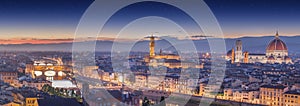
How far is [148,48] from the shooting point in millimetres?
11109

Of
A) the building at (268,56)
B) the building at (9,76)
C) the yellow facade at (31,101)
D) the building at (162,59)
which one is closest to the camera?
the yellow facade at (31,101)

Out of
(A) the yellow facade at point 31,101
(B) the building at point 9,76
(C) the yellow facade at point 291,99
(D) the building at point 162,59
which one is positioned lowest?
(C) the yellow facade at point 291,99

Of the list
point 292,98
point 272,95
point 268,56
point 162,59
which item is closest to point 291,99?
point 292,98

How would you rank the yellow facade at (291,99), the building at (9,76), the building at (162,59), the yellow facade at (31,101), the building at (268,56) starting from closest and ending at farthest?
the yellow facade at (31,101), the yellow facade at (291,99), the building at (9,76), the building at (162,59), the building at (268,56)

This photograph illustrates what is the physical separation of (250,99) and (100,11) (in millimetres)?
5856

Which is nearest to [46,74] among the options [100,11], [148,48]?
[148,48]

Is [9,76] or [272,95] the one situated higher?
[9,76]

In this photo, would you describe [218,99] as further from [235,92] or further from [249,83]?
[249,83]

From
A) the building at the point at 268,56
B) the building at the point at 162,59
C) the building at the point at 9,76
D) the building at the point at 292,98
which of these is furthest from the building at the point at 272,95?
the building at the point at 268,56

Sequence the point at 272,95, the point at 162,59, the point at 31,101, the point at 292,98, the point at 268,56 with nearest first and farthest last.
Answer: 1. the point at 31,101
2. the point at 292,98
3. the point at 272,95
4. the point at 162,59
5. the point at 268,56

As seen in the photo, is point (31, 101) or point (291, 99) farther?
point (291, 99)

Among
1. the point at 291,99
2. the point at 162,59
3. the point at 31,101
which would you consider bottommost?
the point at 291,99

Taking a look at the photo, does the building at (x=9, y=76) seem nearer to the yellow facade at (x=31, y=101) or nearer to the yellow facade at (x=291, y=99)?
the yellow facade at (x=31, y=101)

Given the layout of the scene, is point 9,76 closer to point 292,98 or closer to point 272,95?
point 272,95
